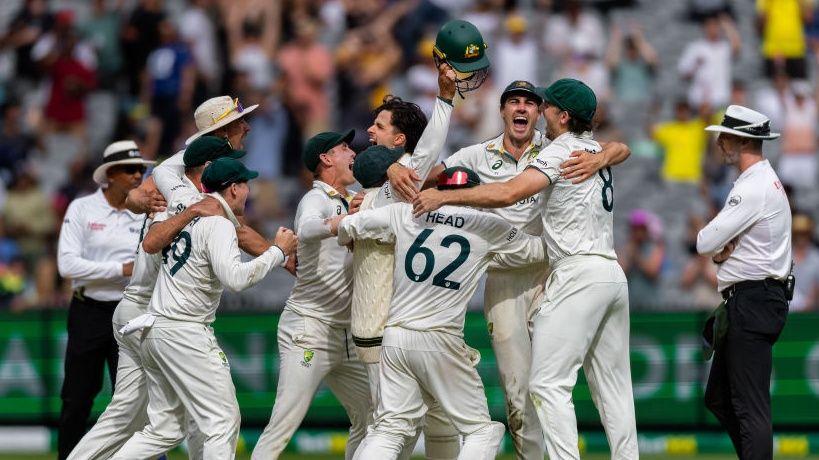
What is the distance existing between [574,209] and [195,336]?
8.12 feet

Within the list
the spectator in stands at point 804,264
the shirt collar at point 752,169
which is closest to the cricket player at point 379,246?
the shirt collar at point 752,169

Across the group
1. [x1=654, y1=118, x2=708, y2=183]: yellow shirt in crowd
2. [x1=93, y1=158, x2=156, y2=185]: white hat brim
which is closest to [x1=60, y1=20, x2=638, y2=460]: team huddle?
[x1=93, y1=158, x2=156, y2=185]: white hat brim

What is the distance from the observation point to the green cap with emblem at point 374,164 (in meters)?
8.63

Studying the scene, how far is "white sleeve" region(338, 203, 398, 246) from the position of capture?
8320 mm

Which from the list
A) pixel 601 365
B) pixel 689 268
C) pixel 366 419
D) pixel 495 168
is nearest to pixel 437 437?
pixel 366 419

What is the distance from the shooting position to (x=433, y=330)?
819 centimetres

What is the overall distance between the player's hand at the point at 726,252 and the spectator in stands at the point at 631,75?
8012mm

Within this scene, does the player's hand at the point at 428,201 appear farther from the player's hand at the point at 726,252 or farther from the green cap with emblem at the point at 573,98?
the player's hand at the point at 726,252

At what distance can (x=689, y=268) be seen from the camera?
1516 cm

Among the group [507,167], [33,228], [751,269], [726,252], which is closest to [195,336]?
[507,167]

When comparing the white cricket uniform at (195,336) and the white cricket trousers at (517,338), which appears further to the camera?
the white cricket trousers at (517,338)

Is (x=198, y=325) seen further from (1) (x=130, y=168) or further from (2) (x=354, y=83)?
(2) (x=354, y=83)

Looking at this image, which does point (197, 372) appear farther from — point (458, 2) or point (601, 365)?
point (458, 2)

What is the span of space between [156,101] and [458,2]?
4054mm
